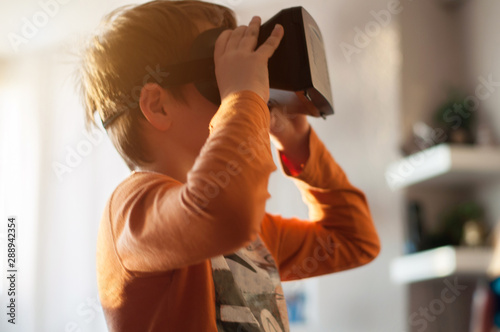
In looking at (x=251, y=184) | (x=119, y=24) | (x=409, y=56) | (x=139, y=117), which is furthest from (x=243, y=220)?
(x=409, y=56)

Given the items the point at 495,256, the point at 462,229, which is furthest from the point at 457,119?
the point at 495,256

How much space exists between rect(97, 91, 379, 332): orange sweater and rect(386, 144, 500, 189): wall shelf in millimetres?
1301

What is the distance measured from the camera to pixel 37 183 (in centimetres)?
84

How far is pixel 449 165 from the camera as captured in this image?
1.94 meters

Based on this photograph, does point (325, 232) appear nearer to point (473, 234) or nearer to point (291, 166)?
point (291, 166)

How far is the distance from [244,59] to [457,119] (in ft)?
5.91

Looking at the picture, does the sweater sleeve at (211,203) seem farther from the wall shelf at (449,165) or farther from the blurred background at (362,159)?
the wall shelf at (449,165)

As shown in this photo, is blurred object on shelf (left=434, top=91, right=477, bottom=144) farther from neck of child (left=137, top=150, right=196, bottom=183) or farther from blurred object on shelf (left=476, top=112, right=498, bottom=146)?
neck of child (left=137, top=150, right=196, bottom=183)

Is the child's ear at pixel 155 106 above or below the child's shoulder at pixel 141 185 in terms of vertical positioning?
above

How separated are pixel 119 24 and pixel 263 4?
686mm

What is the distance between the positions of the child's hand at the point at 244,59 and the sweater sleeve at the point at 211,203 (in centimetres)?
2

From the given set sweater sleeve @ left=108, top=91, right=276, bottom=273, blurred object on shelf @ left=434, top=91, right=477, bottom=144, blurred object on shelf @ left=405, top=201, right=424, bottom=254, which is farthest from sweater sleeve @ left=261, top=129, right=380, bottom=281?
blurred object on shelf @ left=434, top=91, right=477, bottom=144

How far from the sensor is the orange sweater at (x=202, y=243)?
0.47m

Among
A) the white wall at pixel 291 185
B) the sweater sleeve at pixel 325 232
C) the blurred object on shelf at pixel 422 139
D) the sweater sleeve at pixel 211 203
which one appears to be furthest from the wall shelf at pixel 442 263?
the sweater sleeve at pixel 211 203
